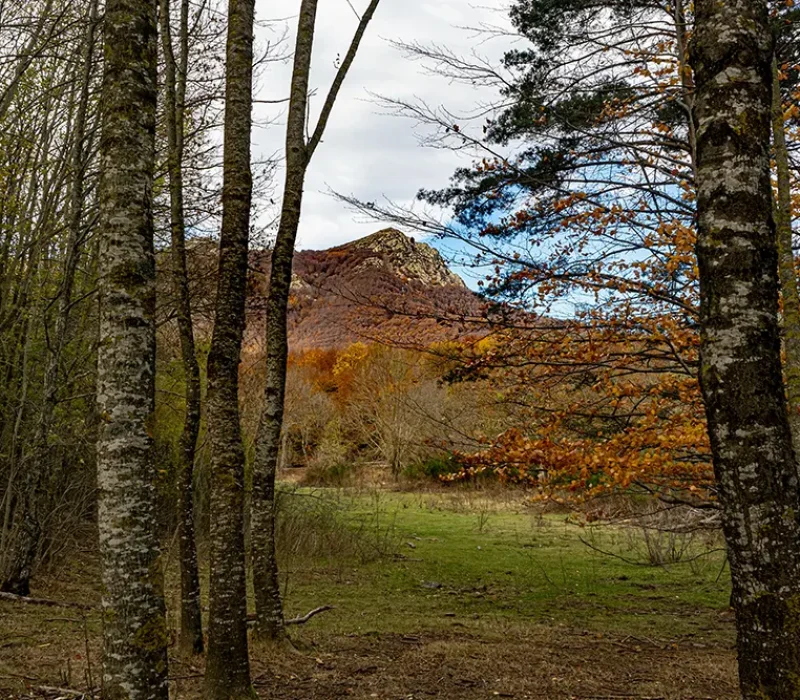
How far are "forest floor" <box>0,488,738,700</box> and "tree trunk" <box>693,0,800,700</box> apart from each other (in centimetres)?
328

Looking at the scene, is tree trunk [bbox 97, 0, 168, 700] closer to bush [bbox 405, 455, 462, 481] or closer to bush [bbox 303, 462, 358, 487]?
bush [bbox 405, 455, 462, 481]

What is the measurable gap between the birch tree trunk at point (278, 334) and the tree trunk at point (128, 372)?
11.3 feet

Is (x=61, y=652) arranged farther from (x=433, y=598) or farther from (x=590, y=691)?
(x=433, y=598)

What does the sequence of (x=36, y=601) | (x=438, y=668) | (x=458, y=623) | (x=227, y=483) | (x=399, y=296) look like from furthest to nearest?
(x=458, y=623)
(x=399, y=296)
(x=36, y=601)
(x=438, y=668)
(x=227, y=483)

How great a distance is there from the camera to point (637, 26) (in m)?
7.62

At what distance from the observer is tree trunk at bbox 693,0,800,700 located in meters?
2.40

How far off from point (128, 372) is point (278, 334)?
3753 mm

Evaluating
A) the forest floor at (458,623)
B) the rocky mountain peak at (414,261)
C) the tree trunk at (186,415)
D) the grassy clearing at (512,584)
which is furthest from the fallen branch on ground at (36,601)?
the rocky mountain peak at (414,261)

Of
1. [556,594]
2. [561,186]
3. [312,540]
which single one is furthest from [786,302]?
[312,540]

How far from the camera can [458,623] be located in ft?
28.7

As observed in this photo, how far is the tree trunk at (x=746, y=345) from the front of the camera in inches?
94.3

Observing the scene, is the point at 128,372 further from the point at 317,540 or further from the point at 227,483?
the point at 317,540

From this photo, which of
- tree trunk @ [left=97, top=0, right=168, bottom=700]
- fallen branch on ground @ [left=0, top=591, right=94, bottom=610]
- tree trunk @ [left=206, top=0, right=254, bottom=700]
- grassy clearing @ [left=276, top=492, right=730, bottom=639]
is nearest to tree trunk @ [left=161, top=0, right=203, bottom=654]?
tree trunk @ [left=206, top=0, right=254, bottom=700]

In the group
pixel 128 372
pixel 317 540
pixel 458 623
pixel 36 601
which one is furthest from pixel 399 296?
pixel 317 540
